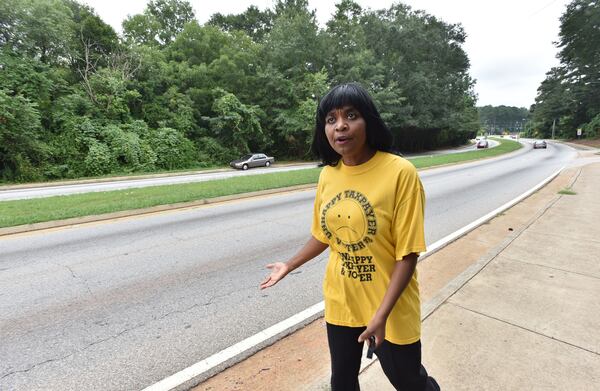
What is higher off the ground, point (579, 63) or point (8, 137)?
point (579, 63)

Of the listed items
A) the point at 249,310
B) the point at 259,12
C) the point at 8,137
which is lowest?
the point at 249,310

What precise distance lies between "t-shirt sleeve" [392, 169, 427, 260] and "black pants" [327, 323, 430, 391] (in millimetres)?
505

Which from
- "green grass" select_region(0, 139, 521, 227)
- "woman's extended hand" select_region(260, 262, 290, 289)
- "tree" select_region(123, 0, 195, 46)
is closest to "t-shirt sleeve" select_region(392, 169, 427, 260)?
"woman's extended hand" select_region(260, 262, 290, 289)

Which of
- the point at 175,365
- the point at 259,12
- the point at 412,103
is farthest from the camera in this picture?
the point at 259,12

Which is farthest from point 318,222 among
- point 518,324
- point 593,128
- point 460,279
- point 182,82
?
point 593,128

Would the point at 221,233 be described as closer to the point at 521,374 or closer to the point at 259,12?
the point at 521,374

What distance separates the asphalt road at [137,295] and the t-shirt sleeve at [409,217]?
222cm

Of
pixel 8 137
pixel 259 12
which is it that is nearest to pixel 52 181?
pixel 8 137

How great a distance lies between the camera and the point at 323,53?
35.5m

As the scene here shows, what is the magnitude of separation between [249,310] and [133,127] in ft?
78.8

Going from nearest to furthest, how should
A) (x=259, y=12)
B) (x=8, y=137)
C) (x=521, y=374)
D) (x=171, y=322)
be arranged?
(x=521, y=374) → (x=171, y=322) → (x=8, y=137) → (x=259, y=12)

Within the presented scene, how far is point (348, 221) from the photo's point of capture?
1.54 meters

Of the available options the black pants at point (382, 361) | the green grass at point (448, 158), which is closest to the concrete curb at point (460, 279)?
the black pants at point (382, 361)

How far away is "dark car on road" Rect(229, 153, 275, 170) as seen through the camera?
25.9 m
